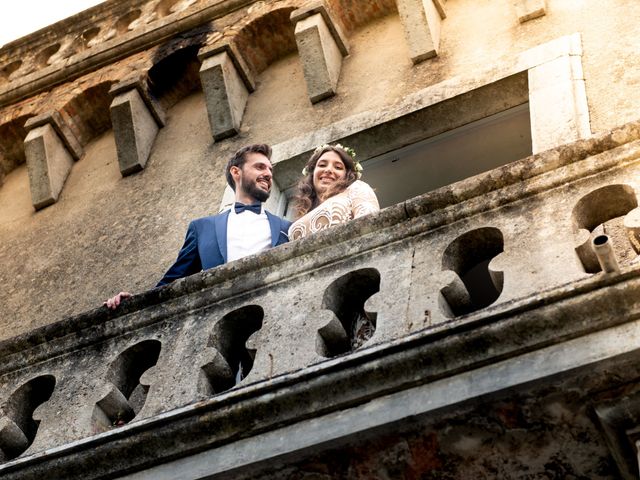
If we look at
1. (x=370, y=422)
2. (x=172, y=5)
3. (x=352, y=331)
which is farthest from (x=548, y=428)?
(x=172, y=5)

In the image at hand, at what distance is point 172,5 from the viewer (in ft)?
35.2

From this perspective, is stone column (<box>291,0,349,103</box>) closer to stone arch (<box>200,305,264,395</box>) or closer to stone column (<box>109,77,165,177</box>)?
stone column (<box>109,77,165,177</box>)

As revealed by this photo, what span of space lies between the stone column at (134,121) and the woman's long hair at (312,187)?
2549 mm

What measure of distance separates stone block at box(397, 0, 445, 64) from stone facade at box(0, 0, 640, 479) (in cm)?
2

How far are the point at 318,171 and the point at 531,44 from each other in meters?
2.11

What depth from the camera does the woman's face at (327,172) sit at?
690 centimetres

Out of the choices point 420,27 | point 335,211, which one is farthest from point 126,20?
point 335,211

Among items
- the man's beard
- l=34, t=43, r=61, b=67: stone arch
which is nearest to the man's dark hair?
the man's beard

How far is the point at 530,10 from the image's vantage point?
27.7 ft

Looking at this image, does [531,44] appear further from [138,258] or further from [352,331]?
[352,331]

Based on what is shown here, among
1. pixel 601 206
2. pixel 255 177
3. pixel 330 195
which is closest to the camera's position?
pixel 601 206

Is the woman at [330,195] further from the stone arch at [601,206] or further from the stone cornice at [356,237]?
the stone arch at [601,206]

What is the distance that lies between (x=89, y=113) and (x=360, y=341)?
18.7ft

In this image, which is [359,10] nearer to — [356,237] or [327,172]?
[327,172]
